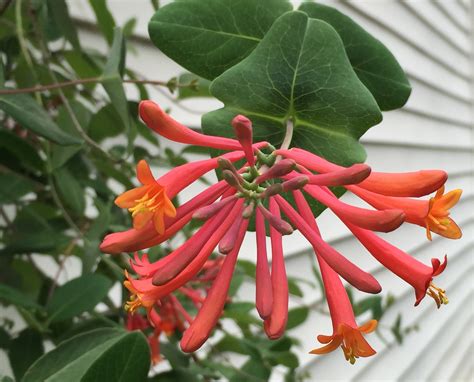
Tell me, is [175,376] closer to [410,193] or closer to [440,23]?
[410,193]

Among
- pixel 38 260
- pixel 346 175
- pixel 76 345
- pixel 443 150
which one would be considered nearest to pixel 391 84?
pixel 346 175

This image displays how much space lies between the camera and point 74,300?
638 millimetres

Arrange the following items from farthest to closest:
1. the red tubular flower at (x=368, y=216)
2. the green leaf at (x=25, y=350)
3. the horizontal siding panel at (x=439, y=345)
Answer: the horizontal siding panel at (x=439, y=345) → the green leaf at (x=25, y=350) → the red tubular flower at (x=368, y=216)

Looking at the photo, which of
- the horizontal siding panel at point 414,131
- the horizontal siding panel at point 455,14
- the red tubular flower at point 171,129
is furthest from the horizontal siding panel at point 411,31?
the red tubular flower at point 171,129

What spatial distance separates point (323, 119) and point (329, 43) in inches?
2.5

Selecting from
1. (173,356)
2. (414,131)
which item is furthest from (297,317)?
(414,131)

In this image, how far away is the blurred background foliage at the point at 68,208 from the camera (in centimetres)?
53

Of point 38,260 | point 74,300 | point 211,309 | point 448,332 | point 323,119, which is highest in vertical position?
point 323,119

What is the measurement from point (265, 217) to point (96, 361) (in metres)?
0.18

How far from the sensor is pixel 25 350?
665 millimetres

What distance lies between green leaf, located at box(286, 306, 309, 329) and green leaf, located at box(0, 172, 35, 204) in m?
0.55

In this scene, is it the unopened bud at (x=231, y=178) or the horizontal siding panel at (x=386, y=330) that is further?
the horizontal siding panel at (x=386, y=330)

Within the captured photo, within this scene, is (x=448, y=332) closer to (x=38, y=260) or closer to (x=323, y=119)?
(x=38, y=260)

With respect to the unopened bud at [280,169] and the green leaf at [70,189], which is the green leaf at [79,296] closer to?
the green leaf at [70,189]
